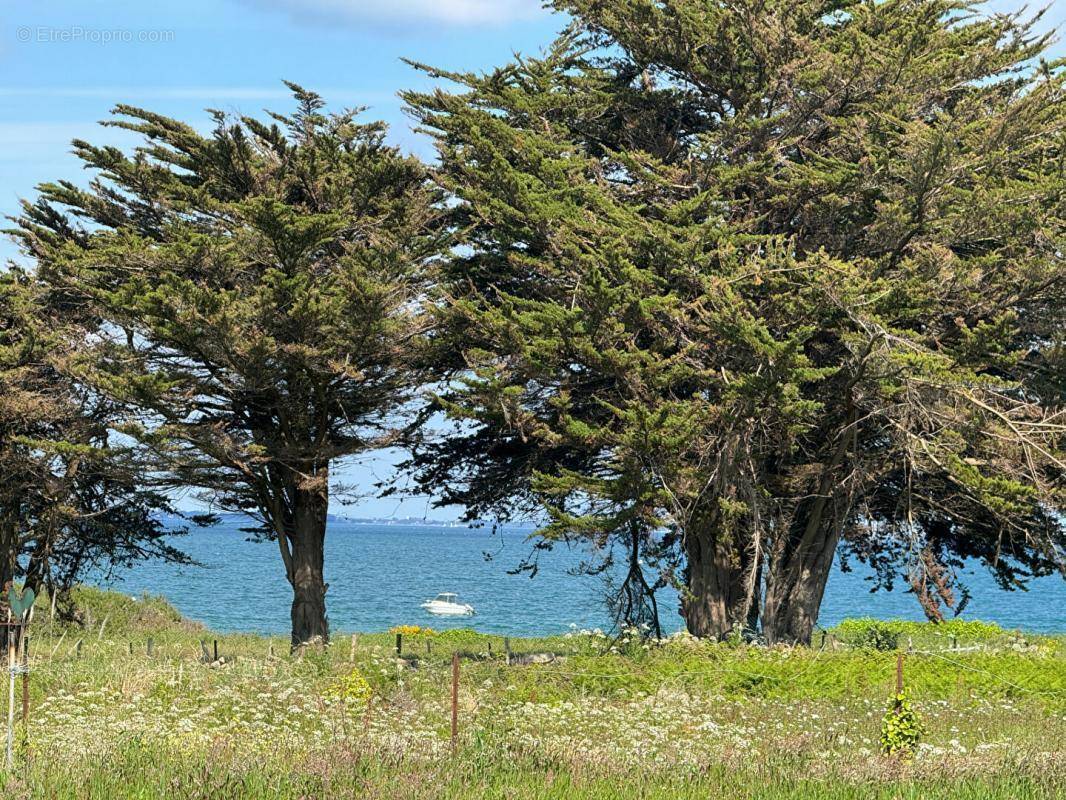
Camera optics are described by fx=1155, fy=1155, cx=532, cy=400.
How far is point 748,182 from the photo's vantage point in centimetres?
2188

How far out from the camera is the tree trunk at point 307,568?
23844 mm

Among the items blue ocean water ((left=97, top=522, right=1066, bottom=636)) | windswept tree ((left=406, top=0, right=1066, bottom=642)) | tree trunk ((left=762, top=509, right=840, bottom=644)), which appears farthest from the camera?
blue ocean water ((left=97, top=522, right=1066, bottom=636))

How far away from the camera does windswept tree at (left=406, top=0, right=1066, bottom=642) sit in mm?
18734

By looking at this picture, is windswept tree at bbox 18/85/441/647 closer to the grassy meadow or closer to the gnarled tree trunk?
the gnarled tree trunk

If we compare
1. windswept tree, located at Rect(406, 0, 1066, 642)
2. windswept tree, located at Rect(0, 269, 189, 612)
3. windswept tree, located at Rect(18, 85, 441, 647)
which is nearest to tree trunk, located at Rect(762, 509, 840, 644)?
windswept tree, located at Rect(406, 0, 1066, 642)

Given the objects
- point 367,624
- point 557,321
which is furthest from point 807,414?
point 367,624

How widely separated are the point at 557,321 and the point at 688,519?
13.8 ft

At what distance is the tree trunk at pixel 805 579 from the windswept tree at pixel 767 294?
0.06 m

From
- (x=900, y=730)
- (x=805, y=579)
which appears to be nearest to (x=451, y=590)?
(x=805, y=579)

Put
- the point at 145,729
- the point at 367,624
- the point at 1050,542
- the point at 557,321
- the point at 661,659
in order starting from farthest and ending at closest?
the point at 367,624 < the point at 1050,542 < the point at 557,321 < the point at 661,659 < the point at 145,729

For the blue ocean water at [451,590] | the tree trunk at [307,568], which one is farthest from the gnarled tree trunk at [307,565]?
the blue ocean water at [451,590]

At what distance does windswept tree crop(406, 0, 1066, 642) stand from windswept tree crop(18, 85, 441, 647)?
1555mm

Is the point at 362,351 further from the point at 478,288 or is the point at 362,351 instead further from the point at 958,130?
the point at 958,130

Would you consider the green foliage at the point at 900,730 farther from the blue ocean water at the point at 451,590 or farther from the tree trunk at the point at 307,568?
the tree trunk at the point at 307,568
